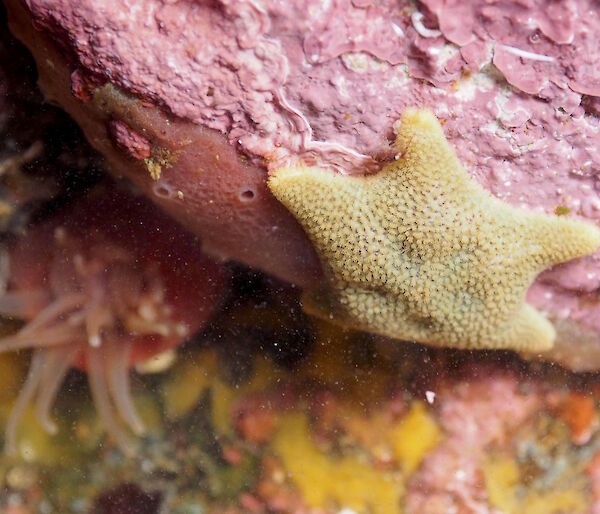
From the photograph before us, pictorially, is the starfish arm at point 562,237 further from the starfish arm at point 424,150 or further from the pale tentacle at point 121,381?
the pale tentacle at point 121,381

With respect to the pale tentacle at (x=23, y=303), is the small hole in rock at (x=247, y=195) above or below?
above

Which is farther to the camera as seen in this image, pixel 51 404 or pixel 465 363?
pixel 51 404

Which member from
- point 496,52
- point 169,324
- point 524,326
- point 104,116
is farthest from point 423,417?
point 104,116

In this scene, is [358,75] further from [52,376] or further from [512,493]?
[512,493]

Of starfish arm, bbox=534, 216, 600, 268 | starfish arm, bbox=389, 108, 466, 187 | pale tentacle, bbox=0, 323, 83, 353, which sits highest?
starfish arm, bbox=389, 108, 466, 187

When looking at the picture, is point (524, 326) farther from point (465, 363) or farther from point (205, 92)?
point (205, 92)

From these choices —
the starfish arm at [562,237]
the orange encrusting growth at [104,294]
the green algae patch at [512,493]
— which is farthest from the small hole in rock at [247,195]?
the green algae patch at [512,493]

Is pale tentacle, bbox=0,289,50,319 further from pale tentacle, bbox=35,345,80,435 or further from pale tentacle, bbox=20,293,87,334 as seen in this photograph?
pale tentacle, bbox=35,345,80,435

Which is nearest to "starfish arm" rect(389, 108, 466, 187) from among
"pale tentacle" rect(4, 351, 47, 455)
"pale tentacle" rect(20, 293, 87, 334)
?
"pale tentacle" rect(20, 293, 87, 334)
